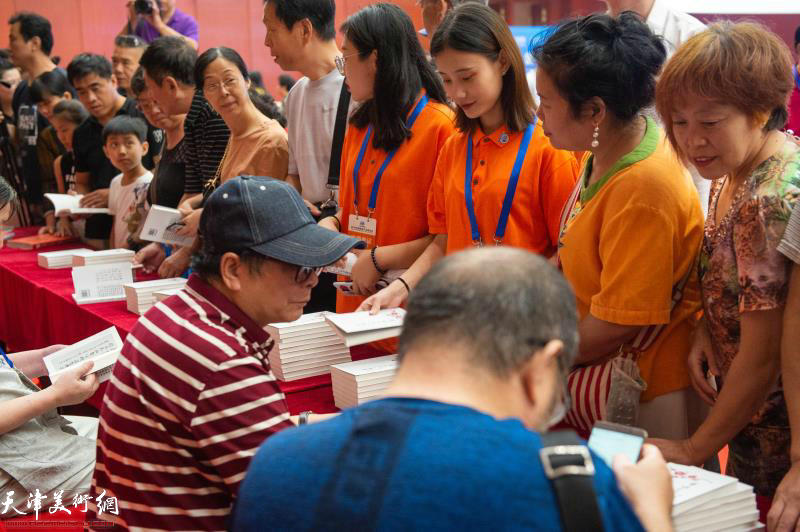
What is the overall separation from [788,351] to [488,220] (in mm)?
927

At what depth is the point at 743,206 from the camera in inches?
57.8

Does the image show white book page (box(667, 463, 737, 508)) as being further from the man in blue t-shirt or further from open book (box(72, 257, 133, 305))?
open book (box(72, 257, 133, 305))

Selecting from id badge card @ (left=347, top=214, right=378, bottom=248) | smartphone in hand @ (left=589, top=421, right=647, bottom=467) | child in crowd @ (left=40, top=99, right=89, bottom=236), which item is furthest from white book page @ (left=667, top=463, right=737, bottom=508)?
child in crowd @ (left=40, top=99, right=89, bottom=236)

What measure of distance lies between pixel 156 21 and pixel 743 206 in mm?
5329

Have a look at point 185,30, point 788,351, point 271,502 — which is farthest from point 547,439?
point 185,30

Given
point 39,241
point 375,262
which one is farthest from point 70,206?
point 375,262

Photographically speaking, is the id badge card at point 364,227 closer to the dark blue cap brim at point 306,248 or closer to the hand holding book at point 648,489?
the dark blue cap brim at point 306,248

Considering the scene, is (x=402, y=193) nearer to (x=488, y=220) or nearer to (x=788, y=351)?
(x=488, y=220)

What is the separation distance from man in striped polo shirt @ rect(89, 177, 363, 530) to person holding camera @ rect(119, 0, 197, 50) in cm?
466

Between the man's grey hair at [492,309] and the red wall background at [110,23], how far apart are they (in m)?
8.03

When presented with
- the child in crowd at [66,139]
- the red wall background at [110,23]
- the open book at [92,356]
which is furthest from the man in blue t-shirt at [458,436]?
the red wall background at [110,23]

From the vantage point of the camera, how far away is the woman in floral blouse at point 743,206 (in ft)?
4.65

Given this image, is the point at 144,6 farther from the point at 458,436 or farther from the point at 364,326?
the point at 458,436

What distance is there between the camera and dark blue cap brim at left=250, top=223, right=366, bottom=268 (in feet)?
4.66
